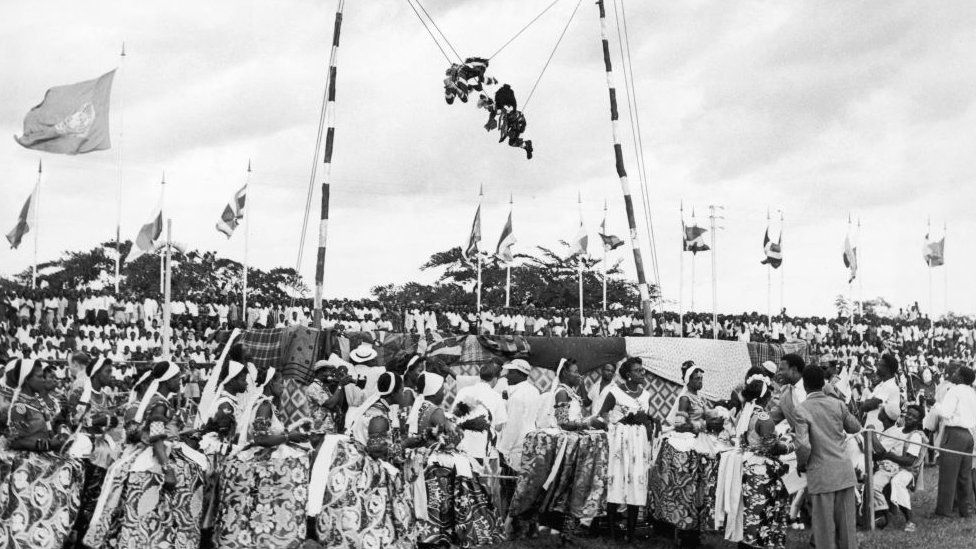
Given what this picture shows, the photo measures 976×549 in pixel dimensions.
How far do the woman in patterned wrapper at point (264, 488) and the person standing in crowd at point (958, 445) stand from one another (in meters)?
8.00

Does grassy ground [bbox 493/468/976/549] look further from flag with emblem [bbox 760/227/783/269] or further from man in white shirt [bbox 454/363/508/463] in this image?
flag with emblem [bbox 760/227/783/269]

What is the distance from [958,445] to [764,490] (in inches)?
164

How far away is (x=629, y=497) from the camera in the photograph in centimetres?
1034

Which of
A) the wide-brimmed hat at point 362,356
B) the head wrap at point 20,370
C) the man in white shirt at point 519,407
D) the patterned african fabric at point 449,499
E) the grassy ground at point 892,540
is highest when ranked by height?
the wide-brimmed hat at point 362,356

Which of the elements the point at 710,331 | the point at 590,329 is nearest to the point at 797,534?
the point at 590,329

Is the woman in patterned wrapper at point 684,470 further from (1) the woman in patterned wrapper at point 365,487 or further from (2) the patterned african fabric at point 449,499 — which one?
(1) the woman in patterned wrapper at point 365,487

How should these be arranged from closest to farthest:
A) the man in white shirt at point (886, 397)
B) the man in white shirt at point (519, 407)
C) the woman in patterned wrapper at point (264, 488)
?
the woman in patterned wrapper at point (264, 488) → the man in white shirt at point (519, 407) → the man in white shirt at point (886, 397)

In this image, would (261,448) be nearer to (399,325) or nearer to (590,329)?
(399,325)

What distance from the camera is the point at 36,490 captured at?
845 centimetres

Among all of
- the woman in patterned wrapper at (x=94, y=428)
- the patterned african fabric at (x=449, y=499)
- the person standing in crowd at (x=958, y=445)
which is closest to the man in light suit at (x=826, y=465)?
the patterned african fabric at (x=449, y=499)

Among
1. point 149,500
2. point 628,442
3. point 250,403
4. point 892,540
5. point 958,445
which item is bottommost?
point 892,540

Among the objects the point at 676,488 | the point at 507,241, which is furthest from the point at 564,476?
the point at 507,241

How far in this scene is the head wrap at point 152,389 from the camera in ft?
28.8

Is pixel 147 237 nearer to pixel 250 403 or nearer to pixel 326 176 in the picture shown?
pixel 326 176
